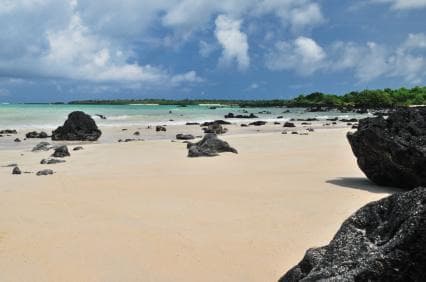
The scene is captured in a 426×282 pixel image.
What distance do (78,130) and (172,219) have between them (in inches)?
795

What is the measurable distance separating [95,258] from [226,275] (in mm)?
1431

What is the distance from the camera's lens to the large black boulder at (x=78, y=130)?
1006 inches

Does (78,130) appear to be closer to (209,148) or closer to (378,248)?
(209,148)

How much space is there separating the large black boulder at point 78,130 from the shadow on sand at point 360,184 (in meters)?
17.7

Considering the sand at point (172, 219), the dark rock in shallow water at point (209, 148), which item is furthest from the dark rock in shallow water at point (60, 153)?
the dark rock in shallow water at point (209, 148)

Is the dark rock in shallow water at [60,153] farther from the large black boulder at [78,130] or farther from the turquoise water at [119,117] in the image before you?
the turquoise water at [119,117]

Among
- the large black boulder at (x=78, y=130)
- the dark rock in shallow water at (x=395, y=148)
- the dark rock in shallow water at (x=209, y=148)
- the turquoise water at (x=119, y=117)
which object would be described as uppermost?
the dark rock in shallow water at (x=395, y=148)

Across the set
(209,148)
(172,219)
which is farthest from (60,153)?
(172,219)

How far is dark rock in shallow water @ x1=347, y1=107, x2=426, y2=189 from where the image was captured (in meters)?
8.84

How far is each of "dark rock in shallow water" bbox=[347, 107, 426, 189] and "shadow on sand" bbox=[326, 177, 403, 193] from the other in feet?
0.54

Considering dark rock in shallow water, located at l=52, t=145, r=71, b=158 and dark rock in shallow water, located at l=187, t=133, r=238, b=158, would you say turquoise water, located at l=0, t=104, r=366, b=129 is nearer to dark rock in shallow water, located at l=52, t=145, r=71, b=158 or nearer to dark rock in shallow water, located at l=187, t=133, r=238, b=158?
dark rock in shallow water, located at l=52, t=145, r=71, b=158

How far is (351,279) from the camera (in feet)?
10.8

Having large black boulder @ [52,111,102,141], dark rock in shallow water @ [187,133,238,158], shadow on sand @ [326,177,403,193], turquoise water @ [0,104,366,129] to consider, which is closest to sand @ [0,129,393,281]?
shadow on sand @ [326,177,403,193]

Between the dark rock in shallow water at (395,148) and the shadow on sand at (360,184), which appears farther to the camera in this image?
the shadow on sand at (360,184)
